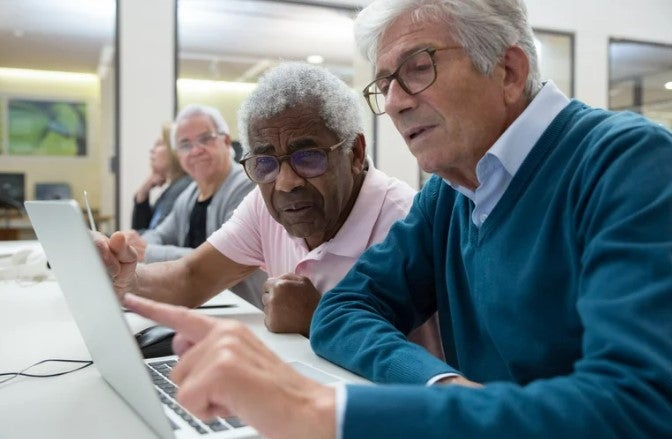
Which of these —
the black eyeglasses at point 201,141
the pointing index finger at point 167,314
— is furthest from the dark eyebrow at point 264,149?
the black eyeglasses at point 201,141

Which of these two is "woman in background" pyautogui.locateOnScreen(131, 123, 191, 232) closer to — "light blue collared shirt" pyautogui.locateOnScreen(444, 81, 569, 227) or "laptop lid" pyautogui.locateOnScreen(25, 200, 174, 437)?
"laptop lid" pyautogui.locateOnScreen(25, 200, 174, 437)

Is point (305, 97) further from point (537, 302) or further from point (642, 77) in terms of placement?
point (642, 77)

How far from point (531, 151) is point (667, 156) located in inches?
8.6

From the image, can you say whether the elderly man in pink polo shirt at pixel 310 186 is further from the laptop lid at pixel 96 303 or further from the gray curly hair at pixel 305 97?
the laptop lid at pixel 96 303

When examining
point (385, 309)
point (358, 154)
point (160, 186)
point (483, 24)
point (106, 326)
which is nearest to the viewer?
point (106, 326)

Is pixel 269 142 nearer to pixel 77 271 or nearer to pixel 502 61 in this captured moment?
pixel 502 61

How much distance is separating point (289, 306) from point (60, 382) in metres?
0.48

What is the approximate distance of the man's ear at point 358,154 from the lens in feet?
4.90

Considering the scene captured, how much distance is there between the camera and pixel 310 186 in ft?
4.64

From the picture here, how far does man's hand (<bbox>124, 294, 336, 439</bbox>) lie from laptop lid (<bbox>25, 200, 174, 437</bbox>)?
0.11 meters

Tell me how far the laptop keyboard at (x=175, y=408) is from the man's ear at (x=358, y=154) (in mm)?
653

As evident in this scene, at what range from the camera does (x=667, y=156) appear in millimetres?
727

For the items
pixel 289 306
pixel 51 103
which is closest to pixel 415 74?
pixel 289 306

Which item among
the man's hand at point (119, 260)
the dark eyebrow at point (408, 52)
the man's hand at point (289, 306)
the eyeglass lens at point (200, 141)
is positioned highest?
the eyeglass lens at point (200, 141)
